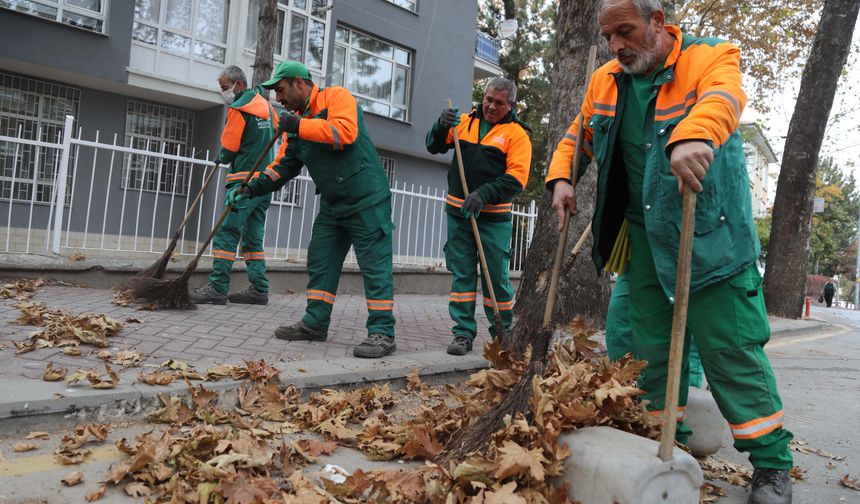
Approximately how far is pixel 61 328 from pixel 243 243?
8.87ft

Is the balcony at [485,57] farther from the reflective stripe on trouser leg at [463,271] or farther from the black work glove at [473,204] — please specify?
the black work glove at [473,204]

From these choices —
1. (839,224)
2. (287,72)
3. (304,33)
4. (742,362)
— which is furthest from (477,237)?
(839,224)

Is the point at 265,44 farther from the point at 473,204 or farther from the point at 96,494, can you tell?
the point at 96,494

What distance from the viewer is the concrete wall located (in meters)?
11.9

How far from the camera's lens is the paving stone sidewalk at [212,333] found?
12.1ft

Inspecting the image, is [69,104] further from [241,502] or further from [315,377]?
[241,502]

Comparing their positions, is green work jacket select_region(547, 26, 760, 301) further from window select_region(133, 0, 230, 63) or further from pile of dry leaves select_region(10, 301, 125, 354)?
window select_region(133, 0, 230, 63)

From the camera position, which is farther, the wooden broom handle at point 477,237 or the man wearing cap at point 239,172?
the man wearing cap at point 239,172

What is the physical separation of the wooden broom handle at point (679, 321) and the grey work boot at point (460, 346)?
8.63 ft

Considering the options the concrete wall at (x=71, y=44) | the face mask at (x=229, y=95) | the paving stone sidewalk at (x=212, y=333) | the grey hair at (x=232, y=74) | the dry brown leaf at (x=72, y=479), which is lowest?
the dry brown leaf at (x=72, y=479)

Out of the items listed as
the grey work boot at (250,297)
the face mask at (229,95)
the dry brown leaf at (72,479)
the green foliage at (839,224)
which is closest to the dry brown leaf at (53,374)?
the dry brown leaf at (72,479)

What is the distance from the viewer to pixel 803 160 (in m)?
11.5

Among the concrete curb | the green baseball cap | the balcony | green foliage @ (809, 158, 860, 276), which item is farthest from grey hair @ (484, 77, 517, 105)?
green foliage @ (809, 158, 860, 276)

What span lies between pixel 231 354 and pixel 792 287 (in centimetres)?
1090
